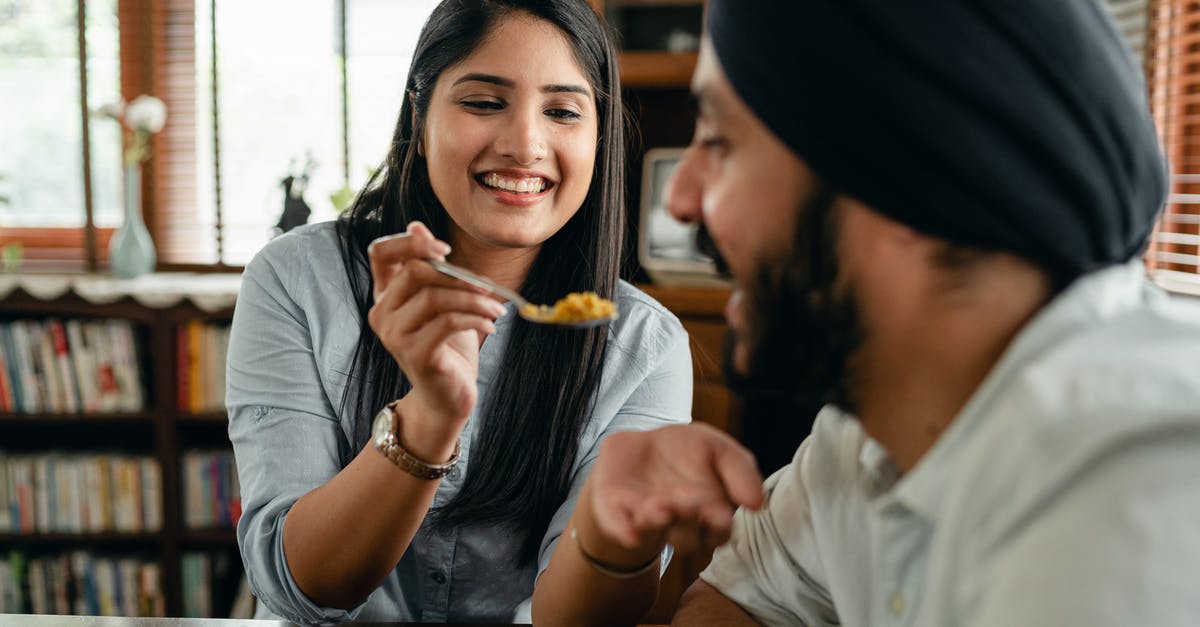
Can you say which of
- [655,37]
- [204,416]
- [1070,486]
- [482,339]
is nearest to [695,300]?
[655,37]

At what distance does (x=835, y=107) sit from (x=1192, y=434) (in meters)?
0.33

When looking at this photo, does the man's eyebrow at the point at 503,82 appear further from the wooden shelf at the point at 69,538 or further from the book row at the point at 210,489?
the wooden shelf at the point at 69,538

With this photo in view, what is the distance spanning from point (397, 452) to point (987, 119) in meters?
0.78

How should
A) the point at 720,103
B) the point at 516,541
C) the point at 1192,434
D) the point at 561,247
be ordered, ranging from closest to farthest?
the point at 1192,434, the point at 720,103, the point at 516,541, the point at 561,247

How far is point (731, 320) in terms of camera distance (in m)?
0.90

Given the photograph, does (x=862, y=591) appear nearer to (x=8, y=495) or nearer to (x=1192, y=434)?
(x=1192, y=434)

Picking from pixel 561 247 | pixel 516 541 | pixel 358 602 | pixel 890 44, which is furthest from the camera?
pixel 561 247

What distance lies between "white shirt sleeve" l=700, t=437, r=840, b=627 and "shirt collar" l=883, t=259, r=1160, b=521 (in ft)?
1.06

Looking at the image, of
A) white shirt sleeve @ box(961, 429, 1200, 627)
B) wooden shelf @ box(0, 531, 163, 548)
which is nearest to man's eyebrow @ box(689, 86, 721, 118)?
white shirt sleeve @ box(961, 429, 1200, 627)

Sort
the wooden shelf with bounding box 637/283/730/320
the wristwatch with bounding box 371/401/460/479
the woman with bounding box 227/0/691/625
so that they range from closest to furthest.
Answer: the wristwatch with bounding box 371/401/460/479 → the woman with bounding box 227/0/691/625 → the wooden shelf with bounding box 637/283/730/320

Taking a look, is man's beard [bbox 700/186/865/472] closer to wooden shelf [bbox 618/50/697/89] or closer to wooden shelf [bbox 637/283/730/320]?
wooden shelf [bbox 637/283/730/320]

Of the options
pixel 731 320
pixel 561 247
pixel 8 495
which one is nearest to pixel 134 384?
pixel 8 495

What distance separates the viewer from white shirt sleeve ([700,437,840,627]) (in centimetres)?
107

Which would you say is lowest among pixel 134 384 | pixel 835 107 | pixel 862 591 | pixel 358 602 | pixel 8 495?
pixel 8 495
